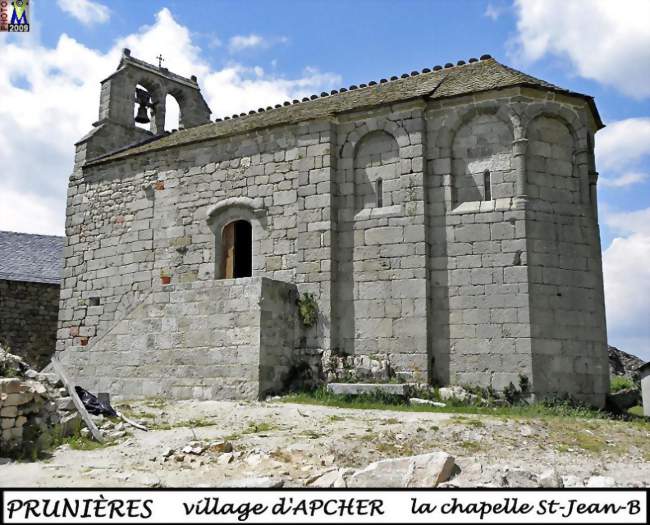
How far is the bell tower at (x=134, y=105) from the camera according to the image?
17.8 m

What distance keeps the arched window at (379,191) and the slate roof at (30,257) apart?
12.4m

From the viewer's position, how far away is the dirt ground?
6824 millimetres

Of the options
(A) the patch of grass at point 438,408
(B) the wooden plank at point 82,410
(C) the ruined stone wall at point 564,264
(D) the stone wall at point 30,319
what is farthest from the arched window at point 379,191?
(D) the stone wall at point 30,319

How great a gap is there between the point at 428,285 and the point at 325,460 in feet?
17.2

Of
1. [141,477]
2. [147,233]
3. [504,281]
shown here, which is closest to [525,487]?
[141,477]

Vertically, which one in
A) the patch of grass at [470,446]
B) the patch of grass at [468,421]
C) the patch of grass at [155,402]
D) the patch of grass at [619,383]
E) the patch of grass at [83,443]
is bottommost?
the patch of grass at [83,443]

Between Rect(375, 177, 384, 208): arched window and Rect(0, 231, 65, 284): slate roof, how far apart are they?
1242 centimetres

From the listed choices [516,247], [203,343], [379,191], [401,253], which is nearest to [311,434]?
[203,343]

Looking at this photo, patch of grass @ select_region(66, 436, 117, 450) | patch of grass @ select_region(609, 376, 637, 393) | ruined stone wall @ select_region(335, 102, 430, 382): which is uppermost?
ruined stone wall @ select_region(335, 102, 430, 382)

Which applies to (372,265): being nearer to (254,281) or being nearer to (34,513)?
(254,281)

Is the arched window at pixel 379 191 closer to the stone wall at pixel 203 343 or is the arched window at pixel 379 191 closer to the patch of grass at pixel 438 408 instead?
the stone wall at pixel 203 343

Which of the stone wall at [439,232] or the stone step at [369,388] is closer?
the stone step at [369,388]

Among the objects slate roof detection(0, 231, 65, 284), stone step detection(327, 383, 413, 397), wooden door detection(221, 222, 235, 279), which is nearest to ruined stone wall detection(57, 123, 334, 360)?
wooden door detection(221, 222, 235, 279)

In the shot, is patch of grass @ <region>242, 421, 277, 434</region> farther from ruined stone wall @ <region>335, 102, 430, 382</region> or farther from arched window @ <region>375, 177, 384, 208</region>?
arched window @ <region>375, 177, 384, 208</region>
